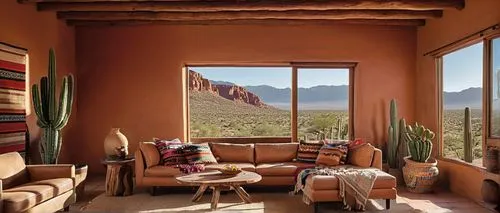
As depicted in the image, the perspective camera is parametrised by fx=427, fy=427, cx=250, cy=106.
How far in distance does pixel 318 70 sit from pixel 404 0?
220cm

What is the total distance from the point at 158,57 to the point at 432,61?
4552mm

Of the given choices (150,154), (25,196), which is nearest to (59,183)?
(25,196)

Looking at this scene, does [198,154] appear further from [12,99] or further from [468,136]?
[468,136]

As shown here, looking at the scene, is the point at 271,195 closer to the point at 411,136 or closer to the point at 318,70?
the point at 411,136

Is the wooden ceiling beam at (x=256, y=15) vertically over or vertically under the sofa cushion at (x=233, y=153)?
over

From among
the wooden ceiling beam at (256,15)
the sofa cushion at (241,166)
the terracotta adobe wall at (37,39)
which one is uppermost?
the wooden ceiling beam at (256,15)

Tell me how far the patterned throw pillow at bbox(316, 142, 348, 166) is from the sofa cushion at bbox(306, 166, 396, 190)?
997 mm

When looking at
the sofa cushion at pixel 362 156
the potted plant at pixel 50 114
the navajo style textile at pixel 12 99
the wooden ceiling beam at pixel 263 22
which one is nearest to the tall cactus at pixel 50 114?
the potted plant at pixel 50 114

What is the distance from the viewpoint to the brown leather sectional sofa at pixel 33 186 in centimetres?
395

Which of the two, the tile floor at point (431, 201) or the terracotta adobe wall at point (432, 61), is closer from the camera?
the tile floor at point (431, 201)

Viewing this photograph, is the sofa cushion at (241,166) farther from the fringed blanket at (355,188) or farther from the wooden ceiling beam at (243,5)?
the wooden ceiling beam at (243,5)

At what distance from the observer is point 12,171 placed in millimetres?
4621

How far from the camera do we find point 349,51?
7.43 m

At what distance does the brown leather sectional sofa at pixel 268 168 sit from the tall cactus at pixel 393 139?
1082mm
